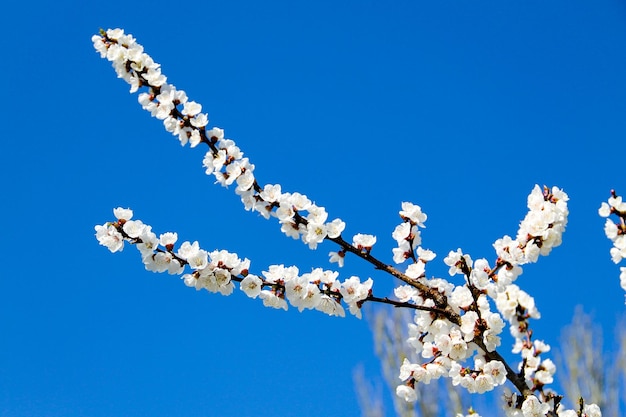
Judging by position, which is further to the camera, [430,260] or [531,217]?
[430,260]

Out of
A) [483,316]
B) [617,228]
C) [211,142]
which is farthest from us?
[211,142]

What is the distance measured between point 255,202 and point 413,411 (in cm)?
756

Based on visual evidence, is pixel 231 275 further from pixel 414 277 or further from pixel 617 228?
pixel 617 228

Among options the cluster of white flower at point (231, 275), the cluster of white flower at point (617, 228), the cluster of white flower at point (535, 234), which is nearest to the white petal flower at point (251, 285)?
the cluster of white flower at point (231, 275)

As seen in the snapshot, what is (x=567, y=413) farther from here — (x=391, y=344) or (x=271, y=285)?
(x=391, y=344)

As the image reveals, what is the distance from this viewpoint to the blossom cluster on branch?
2.63m

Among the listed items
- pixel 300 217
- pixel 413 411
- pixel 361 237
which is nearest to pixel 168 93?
pixel 300 217

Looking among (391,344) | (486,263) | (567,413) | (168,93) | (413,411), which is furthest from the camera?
(391,344)

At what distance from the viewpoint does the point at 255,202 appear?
302cm

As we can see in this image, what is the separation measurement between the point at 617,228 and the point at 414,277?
0.88 metres

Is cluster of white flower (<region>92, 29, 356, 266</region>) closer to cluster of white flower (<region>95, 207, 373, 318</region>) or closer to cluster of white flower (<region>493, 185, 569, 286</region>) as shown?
cluster of white flower (<region>95, 207, 373, 318</region>)

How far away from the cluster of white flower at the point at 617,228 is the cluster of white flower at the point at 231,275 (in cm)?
101

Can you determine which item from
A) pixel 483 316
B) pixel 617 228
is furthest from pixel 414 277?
pixel 617 228

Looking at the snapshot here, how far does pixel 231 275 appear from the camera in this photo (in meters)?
2.87
